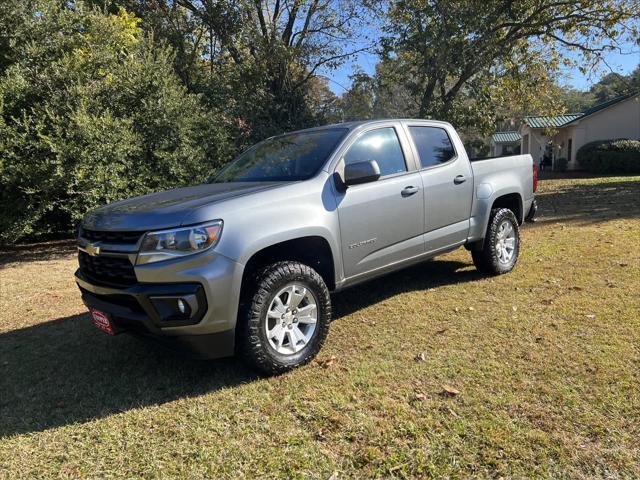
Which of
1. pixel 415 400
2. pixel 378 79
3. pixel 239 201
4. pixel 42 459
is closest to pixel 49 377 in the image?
pixel 42 459

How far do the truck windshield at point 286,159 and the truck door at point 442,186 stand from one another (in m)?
1.00

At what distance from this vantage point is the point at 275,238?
3.42 meters

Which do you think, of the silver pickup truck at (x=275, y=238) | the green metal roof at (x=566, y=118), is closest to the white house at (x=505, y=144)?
the green metal roof at (x=566, y=118)

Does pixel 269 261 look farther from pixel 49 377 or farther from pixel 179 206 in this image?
pixel 49 377

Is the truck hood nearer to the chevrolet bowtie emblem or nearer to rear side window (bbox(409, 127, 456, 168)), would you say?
the chevrolet bowtie emblem

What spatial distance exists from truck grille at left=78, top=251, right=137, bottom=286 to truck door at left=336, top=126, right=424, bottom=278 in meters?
1.61

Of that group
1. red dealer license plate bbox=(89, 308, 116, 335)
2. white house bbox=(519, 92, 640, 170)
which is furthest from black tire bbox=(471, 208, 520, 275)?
white house bbox=(519, 92, 640, 170)

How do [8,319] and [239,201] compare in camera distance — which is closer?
[239,201]

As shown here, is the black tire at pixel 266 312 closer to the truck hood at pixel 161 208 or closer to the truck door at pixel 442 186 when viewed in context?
the truck hood at pixel 161 208

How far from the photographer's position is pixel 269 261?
3635 millimetres

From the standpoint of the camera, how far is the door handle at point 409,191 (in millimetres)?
4441

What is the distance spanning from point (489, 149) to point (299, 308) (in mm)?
51557

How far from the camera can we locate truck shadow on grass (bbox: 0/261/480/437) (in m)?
3.29

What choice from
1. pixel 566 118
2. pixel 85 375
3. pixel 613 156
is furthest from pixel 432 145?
pixel 566 118
